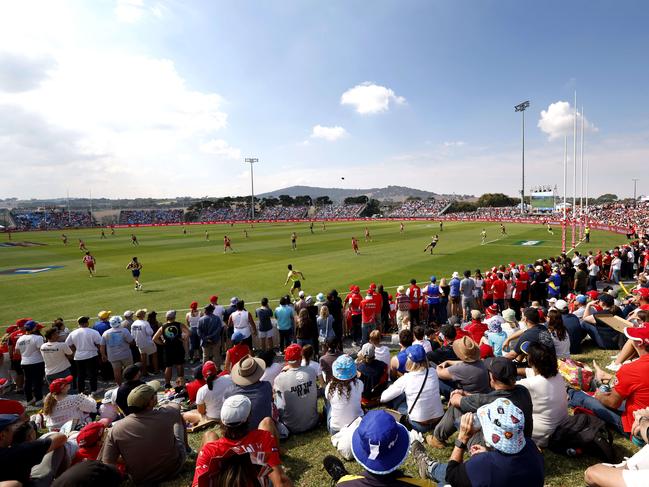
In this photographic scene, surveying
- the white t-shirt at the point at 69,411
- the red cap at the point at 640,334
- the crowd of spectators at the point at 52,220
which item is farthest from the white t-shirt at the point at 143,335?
the crowd of spectators at the point at 52,220

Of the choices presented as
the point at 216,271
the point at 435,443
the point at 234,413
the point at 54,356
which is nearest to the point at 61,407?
the point at 54,356

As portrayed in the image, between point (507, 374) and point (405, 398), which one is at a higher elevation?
point (507, 374)

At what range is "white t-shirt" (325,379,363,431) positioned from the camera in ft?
16.5

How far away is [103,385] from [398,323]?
9.11 meters

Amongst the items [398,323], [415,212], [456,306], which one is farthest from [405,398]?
[415,212]

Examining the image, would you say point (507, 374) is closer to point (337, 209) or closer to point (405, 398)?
→ point (405, 398)

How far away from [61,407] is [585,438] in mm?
7294

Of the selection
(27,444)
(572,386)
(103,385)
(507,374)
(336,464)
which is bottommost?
(103,385)

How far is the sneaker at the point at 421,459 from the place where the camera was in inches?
159

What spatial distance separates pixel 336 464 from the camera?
3686 millimetres

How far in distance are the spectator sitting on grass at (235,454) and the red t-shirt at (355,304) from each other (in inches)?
346

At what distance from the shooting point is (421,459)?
4180 mm

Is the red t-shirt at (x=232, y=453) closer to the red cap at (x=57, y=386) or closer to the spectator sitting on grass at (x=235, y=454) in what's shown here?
the spectator sitting on grass at (x=235, y=454)

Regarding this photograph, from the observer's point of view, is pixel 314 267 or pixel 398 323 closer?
pixel 398 323
